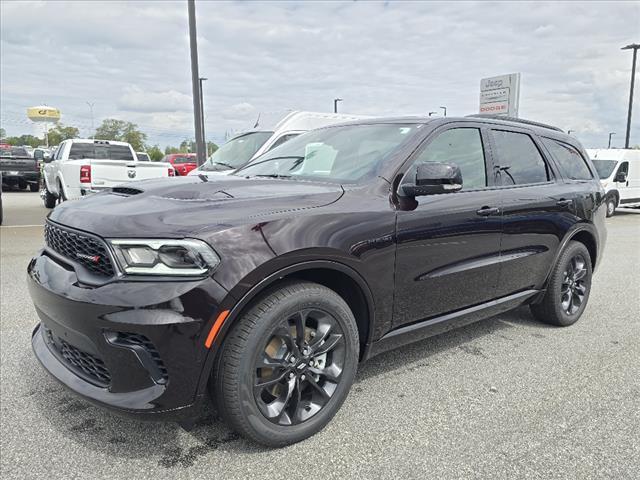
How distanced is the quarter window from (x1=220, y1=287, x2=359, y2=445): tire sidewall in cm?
122

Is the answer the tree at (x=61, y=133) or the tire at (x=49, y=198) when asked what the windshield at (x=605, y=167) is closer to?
the tire at (x=49, y=198)

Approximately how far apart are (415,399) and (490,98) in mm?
22706

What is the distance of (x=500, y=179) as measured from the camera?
3.73 metres

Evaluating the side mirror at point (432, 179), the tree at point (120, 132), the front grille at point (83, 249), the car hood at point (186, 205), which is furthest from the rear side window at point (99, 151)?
the tree at point (120, 132)

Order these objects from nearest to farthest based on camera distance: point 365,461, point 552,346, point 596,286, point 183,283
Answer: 1. point 183,283
2. point 365,461
3. point 552,346
4. point 596,286

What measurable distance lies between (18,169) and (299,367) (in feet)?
66.4

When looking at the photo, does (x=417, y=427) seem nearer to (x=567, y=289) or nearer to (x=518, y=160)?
(x=518, y=160)

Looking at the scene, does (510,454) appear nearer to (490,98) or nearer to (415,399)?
(415,399)

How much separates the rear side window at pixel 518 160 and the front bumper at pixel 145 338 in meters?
2.54

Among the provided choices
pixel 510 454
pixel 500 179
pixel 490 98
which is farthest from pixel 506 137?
pixel 490 98

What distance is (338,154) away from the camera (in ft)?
11.3

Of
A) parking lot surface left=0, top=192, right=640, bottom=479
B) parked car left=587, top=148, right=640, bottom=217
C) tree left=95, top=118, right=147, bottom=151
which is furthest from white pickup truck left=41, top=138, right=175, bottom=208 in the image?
tree left=95, top=118, right=147, bottom=151

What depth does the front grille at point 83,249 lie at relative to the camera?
2250mm

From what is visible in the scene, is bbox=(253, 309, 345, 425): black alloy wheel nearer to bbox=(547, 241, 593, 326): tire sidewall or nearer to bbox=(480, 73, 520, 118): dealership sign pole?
bbox=(547, 241, 593, 326): tire sidewall
